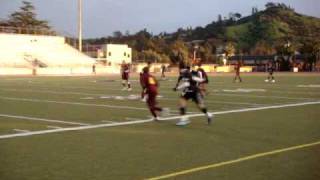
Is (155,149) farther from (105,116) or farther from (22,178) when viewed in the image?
(105,116)

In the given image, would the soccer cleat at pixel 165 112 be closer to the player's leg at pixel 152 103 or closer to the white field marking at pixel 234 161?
the player's leg at pixel 152 103

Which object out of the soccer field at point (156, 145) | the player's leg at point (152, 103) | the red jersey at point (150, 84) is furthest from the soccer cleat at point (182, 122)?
the red jersey at point (150, 84)

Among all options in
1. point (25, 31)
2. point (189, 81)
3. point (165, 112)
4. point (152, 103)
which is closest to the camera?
point (189, 81)

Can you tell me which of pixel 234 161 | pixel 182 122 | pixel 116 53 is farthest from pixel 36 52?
pixel 234 161

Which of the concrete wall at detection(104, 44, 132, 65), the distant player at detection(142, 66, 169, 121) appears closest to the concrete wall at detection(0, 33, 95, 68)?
the concrete wall at detection(104, 44, 132, 65)

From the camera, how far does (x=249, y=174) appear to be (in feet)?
24.7

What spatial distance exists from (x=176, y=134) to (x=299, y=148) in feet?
9.10

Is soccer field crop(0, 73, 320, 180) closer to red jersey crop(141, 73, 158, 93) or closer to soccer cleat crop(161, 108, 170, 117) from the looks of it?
soccer cleat crop(161, 108, 170, 117)

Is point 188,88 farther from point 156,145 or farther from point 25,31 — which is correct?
point 25,31

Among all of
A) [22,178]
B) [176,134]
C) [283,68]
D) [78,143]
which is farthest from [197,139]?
[283,68]

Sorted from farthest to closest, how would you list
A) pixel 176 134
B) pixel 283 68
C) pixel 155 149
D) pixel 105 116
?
pixel 283 68, pixel 105 116, pixel 176 134, pixel 155 149

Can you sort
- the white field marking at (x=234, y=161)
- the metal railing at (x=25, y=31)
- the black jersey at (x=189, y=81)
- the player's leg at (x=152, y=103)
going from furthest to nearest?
the metal railing at (x=25, y=31)
the player's leg at (x=152, y=103)
the black jersey at (x=189, y=81)
the white field marking at (x=234, y=161)

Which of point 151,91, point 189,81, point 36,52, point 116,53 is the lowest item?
point 151,91

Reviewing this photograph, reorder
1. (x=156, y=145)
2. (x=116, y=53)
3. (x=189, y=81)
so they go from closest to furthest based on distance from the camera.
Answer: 1. (x=156, y=145)
2. (x=189, y=81)
3. (x=116, y=53)
